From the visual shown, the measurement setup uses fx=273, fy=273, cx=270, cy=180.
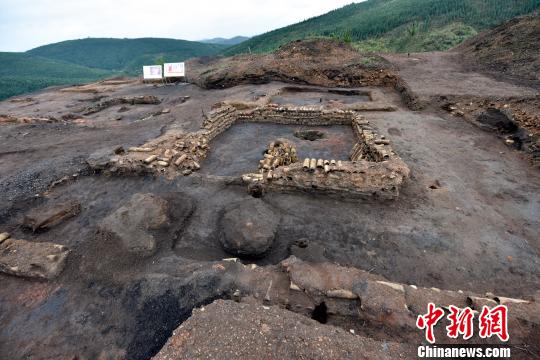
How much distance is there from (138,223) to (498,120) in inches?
463

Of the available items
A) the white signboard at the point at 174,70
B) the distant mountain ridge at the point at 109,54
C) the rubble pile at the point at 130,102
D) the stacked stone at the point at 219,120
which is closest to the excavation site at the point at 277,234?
the stacked stone at the point at 219,120

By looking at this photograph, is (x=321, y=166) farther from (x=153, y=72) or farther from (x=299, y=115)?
(x=153, y=72)

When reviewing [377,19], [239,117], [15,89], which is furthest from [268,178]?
[15,89]

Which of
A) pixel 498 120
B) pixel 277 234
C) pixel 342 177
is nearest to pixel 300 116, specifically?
pixel 342 177

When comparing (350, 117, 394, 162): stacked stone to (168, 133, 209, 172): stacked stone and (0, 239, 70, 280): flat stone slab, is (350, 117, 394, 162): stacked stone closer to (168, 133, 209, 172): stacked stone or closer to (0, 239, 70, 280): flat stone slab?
(168, 133, 209, 172): stacked stone

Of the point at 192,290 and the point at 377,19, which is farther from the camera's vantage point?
the point at 377,19

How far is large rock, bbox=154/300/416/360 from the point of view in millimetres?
2875

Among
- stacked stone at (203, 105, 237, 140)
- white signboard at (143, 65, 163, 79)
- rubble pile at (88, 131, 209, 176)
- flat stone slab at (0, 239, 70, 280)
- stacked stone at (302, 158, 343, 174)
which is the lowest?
flat stone slab at (0, 239, 70, 280)

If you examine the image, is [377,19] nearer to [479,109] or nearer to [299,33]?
[299,33]

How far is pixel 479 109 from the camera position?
10594 millimetres

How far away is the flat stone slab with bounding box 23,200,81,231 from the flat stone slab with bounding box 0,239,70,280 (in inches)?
31.6

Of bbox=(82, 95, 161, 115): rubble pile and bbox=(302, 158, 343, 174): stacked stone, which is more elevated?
bbox=(82, 95, 161, 115): rubble pile

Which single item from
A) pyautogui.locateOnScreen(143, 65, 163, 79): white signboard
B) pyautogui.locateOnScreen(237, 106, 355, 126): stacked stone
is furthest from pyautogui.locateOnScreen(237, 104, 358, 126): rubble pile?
pyautogui.locateOnScreen(143, 65, 163, 79): white signboard

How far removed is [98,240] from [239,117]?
8501 mm
